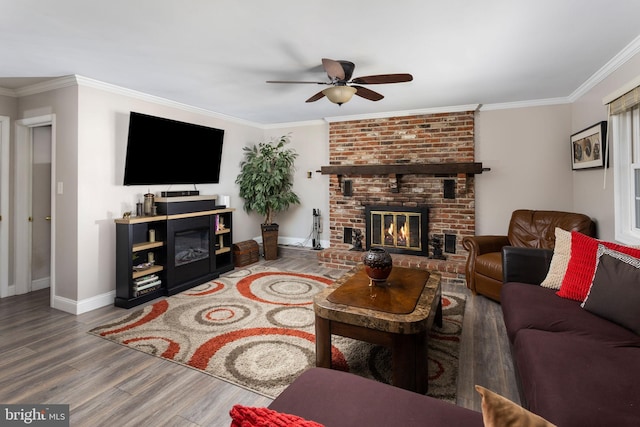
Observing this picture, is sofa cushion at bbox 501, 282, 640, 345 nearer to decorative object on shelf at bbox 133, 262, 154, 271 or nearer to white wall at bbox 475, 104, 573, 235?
white wall at bbox 475, 104, 573, 235

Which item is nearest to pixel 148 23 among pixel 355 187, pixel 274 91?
pixel 274 91

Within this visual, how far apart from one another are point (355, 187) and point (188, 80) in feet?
9.33

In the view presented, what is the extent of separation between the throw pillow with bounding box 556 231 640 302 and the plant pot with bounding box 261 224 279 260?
158 inches

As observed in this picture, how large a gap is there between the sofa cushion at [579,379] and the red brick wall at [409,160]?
8.73ft

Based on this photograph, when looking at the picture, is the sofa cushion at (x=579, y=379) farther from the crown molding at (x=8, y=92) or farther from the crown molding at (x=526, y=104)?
the crown molding at (x=8, y=92)

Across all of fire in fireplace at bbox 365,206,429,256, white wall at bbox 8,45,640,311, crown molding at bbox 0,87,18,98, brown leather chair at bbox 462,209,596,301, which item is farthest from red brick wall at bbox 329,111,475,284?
crown molding at bbox 0,87,18,98

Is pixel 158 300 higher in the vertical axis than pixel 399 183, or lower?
lower

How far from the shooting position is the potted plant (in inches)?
207

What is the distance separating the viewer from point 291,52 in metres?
2.58

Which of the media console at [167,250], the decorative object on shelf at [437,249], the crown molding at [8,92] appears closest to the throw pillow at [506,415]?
the media console at [167,250]

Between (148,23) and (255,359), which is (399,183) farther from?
(148,23)

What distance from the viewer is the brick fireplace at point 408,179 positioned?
4.47 meters

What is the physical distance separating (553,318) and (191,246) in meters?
3.79

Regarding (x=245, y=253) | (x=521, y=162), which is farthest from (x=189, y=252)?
(x=521, y=162)
